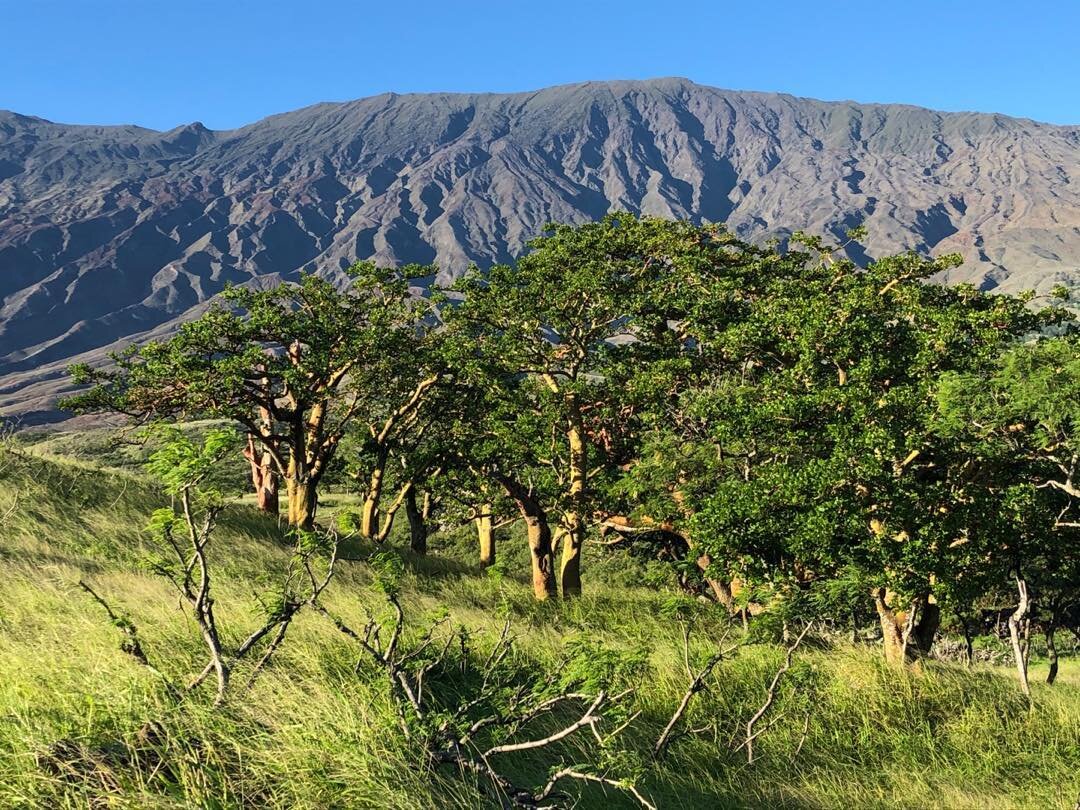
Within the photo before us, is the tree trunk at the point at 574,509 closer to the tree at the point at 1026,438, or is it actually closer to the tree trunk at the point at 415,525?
the tree at the point at 1026,438

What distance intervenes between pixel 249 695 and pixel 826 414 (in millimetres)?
12111

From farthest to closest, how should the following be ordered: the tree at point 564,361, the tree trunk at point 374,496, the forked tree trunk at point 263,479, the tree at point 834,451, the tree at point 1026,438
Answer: the forked tree trunk at point 263,479
the tree trunk at point 374,496
the tree at point 564,361
the tree at point 834,451
the tree at point 1026,438

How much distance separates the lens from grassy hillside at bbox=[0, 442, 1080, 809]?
429 centimetres

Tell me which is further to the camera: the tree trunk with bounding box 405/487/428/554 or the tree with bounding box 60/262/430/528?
the tree trunk with bounding box 405/487/428/554

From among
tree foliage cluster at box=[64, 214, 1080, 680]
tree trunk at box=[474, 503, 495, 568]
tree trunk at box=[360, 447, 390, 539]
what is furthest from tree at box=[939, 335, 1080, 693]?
tree trunk at box=[360, 447, 390, 539]

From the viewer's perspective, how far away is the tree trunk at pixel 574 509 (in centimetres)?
1750

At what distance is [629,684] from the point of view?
804cm

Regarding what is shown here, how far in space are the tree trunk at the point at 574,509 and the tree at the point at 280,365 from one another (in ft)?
19.4

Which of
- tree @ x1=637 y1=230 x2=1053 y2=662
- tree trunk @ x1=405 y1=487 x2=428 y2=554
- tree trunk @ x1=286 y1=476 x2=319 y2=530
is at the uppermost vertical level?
tree @ x1=637 y1=230 x2=1053 y2=662

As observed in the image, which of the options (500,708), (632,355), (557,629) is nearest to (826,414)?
(632,355)

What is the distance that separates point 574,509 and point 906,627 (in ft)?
25.5

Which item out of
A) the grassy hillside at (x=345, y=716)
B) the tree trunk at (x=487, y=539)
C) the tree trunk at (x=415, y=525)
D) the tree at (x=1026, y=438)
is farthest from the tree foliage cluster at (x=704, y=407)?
the grassy hillside at (x=345, y=716)

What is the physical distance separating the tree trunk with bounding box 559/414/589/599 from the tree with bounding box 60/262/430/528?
5909mm

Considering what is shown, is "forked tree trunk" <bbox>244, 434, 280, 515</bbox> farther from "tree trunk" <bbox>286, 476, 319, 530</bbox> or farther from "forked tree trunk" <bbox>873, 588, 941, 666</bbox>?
"forked tree trunk" <bbox>873, 588, 941, 666</bbox>
